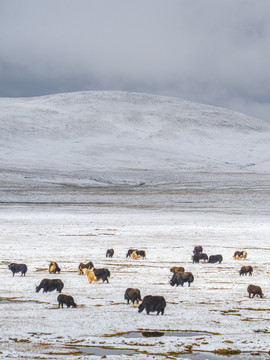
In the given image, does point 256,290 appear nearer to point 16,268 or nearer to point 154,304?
point 154,304

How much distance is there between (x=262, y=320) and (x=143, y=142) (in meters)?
187

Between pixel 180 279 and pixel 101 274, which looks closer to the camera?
pixel 180 279

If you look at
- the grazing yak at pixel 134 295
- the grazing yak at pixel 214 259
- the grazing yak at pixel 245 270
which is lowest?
the grazing yak at pixel 134 295

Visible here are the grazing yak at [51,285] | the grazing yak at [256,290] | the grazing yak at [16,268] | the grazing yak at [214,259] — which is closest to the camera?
the grazing yak at [256,290]

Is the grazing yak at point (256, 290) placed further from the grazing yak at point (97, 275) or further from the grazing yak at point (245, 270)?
the grazing yak at point (97, 275)

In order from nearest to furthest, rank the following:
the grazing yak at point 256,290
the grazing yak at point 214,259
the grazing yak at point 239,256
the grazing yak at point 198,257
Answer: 1. the grazing yak at point 256,290
2. the grazing yak at point 214,259
3. the grazing yak at point 198,257
4. the grazing yak at point 239,256

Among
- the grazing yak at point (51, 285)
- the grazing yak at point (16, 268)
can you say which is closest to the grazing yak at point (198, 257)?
the grazing yak at point (16, 268)

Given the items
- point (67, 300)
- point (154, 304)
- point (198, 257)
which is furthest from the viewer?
point (198, 257)

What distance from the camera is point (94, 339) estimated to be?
11812mm

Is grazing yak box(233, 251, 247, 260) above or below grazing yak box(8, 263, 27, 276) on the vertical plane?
above

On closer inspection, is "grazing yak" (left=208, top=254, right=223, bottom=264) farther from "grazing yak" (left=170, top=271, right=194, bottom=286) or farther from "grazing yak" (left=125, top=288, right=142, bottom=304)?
"grazing yak" (left=125, top=288, right=142, bottom=304)

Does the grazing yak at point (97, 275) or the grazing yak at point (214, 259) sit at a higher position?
the grazing yak at point (214, 259)

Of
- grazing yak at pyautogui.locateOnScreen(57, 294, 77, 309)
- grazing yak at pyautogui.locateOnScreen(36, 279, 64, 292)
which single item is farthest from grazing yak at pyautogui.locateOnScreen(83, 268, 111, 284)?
grazing yak at pyautogui.locateOnScreen(57, 294, 77, 309)

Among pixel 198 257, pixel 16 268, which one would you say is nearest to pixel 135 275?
pixel 16 268
